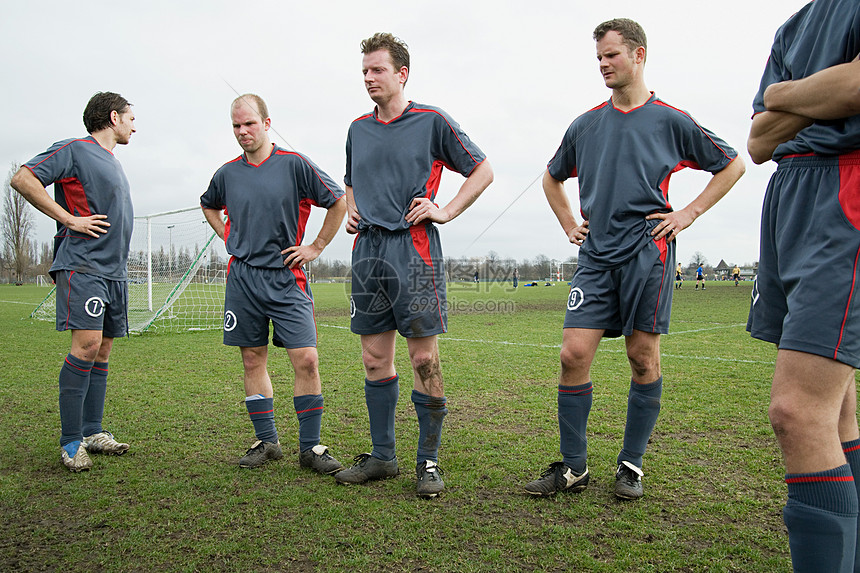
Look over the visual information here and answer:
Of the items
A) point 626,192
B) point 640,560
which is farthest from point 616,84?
point 640,560

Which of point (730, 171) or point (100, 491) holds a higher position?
point (730, 171)

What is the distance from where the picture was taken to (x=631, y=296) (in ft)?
9.91

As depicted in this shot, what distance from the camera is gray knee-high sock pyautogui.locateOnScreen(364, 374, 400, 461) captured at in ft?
11.1

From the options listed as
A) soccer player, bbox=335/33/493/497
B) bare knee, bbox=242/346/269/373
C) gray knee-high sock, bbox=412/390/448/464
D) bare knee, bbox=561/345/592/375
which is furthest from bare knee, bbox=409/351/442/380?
bare knee, bbox=242/346/269/373

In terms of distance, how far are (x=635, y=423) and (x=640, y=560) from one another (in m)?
1.00

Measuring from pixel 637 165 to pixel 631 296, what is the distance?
71cm

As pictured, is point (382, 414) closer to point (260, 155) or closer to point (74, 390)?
point (260, 155)

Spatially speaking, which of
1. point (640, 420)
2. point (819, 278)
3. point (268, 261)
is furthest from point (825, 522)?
point (268, 261)

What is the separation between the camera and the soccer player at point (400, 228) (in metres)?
3.26

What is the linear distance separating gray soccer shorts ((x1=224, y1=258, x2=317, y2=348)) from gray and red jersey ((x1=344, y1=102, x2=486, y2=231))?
2.55 feet

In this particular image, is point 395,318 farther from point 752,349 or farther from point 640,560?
point 752,349

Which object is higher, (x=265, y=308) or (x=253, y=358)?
(x=265, y=308)

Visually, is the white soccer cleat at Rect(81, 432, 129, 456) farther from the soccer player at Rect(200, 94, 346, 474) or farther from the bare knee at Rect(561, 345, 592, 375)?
the bare knee at Rect(561, 345, 592, 375)

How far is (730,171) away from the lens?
3092 mm
